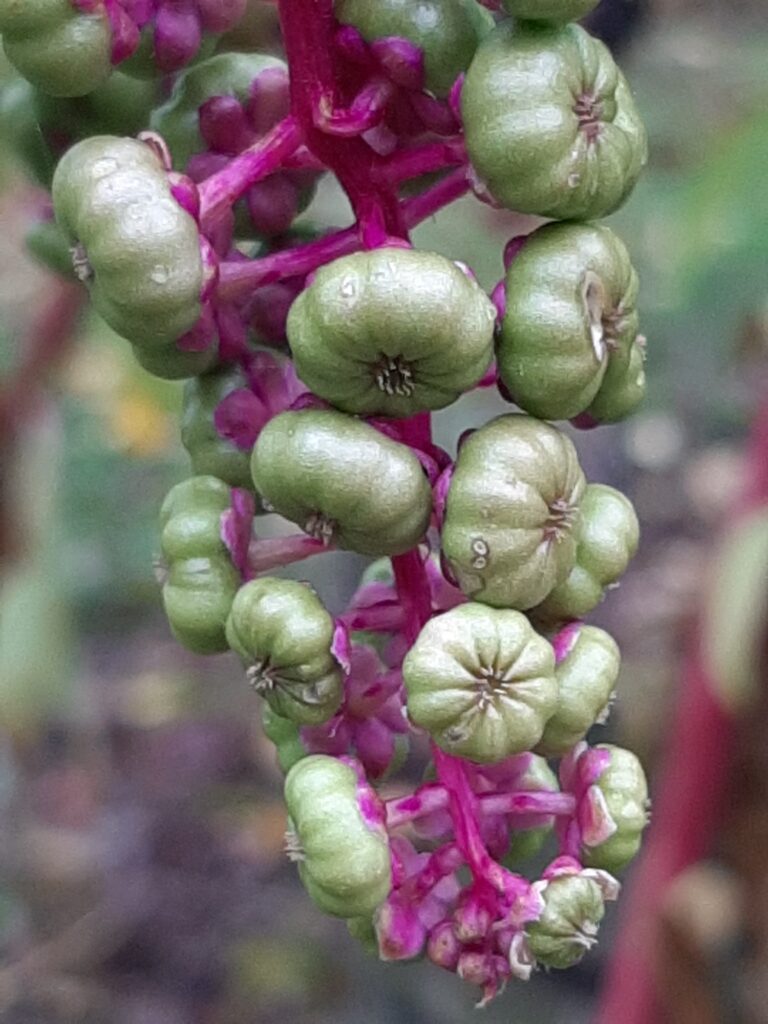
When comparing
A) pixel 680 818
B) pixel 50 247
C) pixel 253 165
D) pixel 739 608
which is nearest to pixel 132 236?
pixel 253 165

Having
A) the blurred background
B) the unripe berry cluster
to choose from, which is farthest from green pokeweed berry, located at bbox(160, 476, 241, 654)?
the blurred background

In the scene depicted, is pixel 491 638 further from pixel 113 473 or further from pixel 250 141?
pixel 113 473

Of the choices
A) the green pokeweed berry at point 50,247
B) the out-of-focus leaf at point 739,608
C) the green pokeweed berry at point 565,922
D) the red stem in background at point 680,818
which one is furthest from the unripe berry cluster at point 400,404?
the red stem in background at point 680,818

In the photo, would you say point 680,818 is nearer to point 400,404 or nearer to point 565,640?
point 565,640

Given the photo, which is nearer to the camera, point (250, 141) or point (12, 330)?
point (250, 141)

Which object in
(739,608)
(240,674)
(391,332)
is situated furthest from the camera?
(240,674)

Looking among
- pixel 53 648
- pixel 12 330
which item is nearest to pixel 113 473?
pixel 12 330
